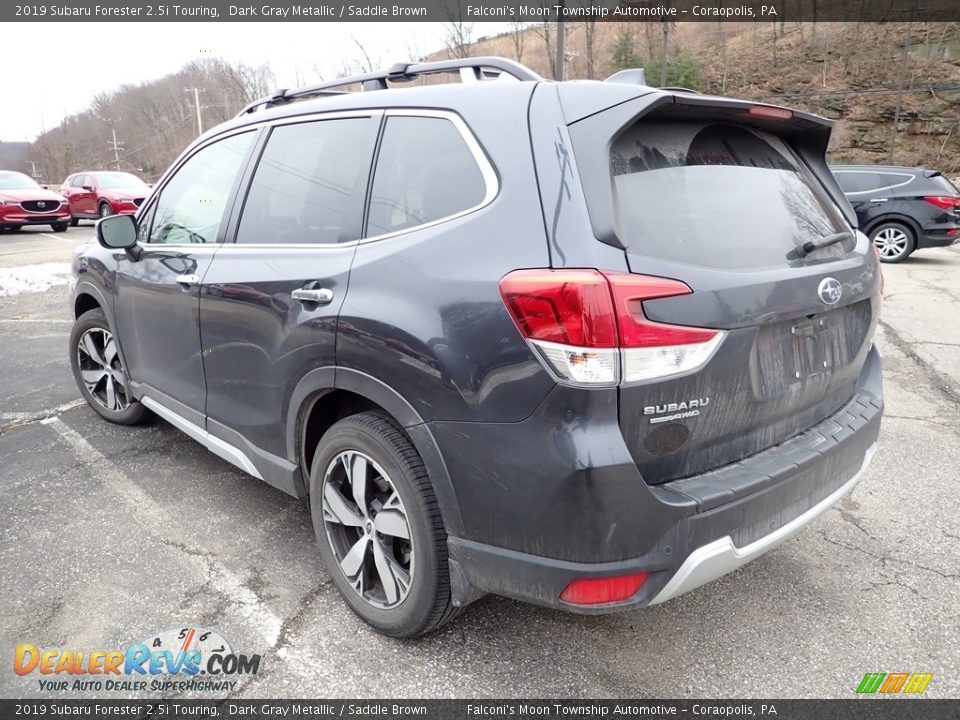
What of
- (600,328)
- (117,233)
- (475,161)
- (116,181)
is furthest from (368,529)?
(116,181)

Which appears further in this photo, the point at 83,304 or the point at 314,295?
the point at 83,304

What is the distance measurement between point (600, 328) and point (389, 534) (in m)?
1.08

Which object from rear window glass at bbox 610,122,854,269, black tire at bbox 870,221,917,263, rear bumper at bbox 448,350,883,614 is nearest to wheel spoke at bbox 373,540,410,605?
rear bumper at bbox 448,350,883,614

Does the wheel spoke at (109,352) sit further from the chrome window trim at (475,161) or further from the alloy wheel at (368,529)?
the chrome window trim at (475,161)

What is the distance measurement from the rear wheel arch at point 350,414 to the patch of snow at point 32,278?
8798mm

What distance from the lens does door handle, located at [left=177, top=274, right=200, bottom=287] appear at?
120 inches

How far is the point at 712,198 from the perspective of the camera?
2.09m

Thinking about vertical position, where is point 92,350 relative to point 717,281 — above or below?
below

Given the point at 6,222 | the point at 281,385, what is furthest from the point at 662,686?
the point at 6,222

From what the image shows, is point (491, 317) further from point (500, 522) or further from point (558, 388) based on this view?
point (500, 522)

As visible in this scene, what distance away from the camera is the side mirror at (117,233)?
3.51m

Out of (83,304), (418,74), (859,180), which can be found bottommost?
(83,304)

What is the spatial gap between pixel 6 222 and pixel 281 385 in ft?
62.1

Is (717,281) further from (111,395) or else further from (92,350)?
(92,350)
